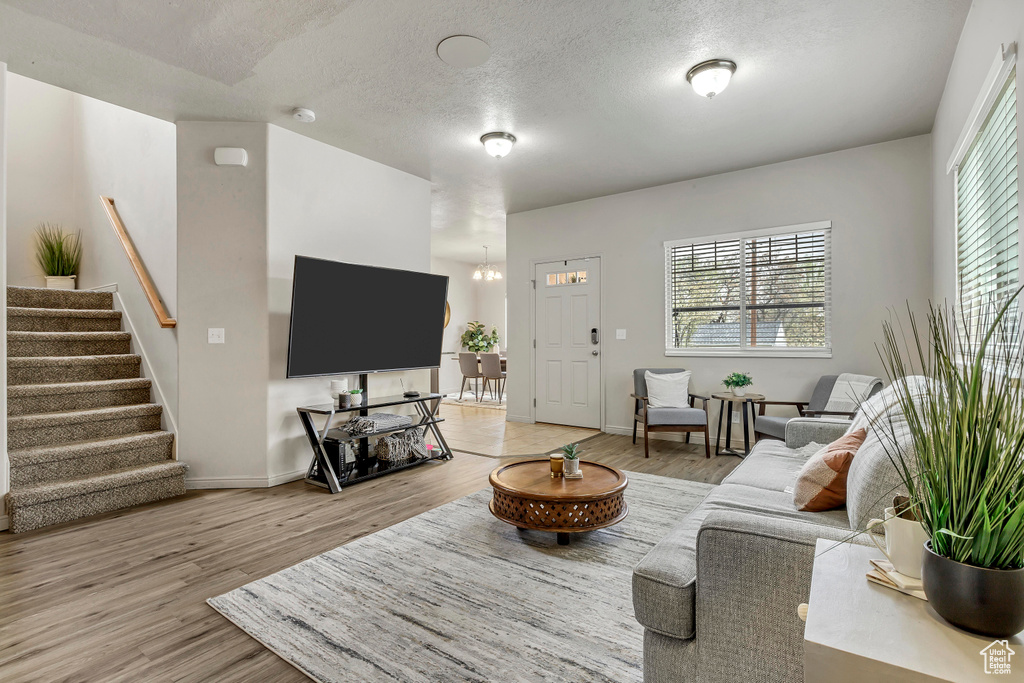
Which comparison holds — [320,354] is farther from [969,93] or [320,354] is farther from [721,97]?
[969,93]

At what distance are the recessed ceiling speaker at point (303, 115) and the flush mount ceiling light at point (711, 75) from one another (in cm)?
253

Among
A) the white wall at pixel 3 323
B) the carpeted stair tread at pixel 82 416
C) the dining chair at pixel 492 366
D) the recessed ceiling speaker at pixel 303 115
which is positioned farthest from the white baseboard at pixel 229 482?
the dining chair at pixel 492 366

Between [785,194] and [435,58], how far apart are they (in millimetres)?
3339

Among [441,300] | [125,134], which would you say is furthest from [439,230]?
[125,134]

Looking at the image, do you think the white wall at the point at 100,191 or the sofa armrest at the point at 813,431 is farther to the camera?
the white wall at the point at 100,191

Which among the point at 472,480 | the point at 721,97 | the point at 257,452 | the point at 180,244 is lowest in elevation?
the point at 472,480

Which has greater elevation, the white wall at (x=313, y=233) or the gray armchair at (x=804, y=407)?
the white wall at (x=313, y=233)

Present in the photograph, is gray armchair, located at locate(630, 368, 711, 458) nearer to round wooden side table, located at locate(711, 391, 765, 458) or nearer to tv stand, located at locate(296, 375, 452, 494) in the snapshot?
round wooden side table, located at locate(711, 391, 765, 458)

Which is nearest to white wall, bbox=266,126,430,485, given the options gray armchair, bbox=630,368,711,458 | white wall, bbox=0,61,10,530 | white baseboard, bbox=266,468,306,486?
white baseboard, bbox=266,468,306,486

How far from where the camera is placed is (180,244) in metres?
3.66

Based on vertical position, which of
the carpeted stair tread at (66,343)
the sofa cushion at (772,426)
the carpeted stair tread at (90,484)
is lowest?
the carpeted stair tread at (90,484)

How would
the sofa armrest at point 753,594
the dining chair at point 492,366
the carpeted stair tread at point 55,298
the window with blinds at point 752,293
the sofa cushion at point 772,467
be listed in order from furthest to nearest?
the dining chair at point 492,366 → the window with blinds at point 752,293 → the carpeted stair tread at point 55,298 → the sofa cushion at point 772,467 → the sofa armrest at point 753,594

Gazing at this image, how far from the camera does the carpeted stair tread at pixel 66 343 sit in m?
3.83

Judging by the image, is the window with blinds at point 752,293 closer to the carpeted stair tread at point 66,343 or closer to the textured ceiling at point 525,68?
the textured ceiling at point 525,68
